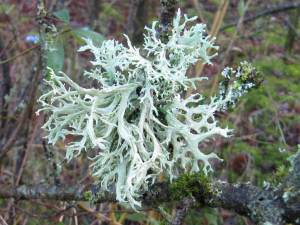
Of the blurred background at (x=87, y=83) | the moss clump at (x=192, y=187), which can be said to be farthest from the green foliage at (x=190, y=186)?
the blurred background at (x=87, y=83)

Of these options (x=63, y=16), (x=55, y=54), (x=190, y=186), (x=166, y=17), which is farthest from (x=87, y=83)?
(x=190, y=186)

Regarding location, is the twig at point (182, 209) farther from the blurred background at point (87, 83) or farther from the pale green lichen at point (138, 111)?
the blurred background at point (87, 83)

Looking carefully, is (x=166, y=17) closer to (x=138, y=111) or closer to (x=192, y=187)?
(x=138, y=111)

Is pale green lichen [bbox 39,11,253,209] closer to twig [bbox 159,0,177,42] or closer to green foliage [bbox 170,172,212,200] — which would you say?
green foliage [bbox 170,172,212,200]

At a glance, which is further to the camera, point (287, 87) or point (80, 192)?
point (287, 87)

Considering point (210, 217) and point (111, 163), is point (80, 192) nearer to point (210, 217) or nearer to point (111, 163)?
point (111, 163)

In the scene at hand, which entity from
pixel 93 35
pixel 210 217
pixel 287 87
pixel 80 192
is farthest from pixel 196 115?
pixel 287 87
